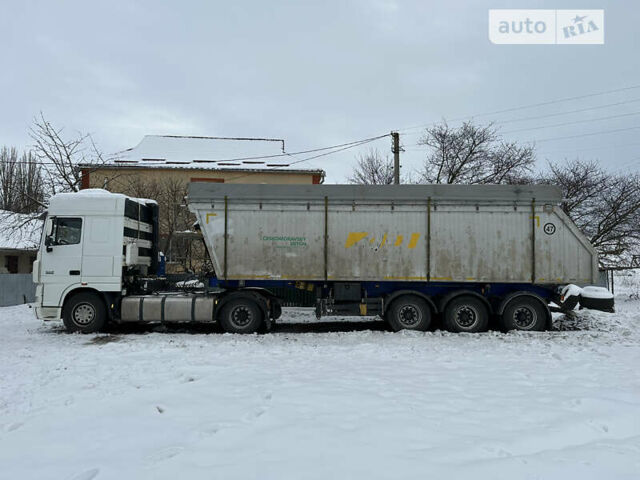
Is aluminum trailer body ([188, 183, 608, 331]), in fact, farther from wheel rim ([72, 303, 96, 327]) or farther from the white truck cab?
wheel rim ([72, 303, 96, 327])

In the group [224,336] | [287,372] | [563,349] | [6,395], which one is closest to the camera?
[6,395]

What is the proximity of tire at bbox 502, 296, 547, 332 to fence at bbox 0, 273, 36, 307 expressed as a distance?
18.3m

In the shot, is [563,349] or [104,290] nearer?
[563,349]

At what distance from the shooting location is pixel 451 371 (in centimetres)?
645

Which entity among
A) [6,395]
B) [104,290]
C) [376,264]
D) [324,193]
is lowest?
[6,395]

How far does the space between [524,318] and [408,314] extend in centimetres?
272

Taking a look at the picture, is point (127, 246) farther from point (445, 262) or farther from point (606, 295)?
point (606, 295)

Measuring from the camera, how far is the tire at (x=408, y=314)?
10320mm

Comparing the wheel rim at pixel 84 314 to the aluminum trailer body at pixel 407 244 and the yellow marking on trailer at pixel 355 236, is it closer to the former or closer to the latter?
the aluminum trailer body at pixel 407 244

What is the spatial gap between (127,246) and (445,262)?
25.1ft

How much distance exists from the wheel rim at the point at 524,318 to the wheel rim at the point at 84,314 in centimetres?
1005

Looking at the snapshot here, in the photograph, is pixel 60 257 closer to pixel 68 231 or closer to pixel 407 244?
pixel 68 231

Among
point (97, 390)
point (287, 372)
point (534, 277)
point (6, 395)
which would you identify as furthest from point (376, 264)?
point (6, 395)

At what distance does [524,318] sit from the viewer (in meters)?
10.3
